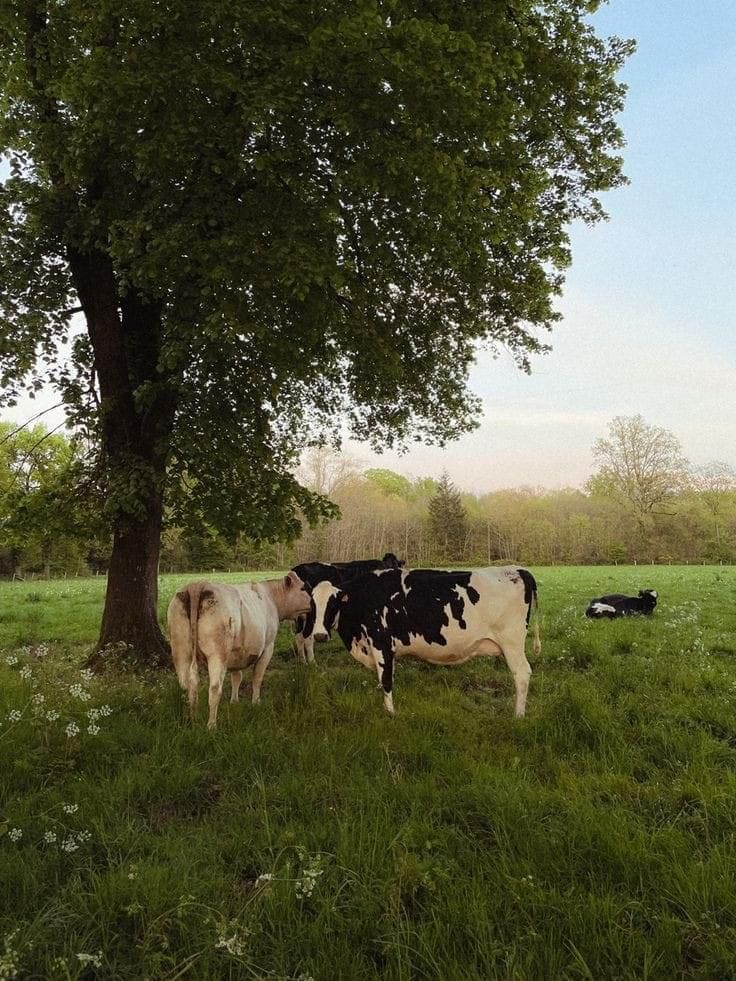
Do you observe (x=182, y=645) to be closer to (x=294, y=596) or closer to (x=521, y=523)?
(x=294, y=596)

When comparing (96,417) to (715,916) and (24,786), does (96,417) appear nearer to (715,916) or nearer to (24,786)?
(24,786)

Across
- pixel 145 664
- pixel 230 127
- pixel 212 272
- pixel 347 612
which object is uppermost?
pixel 230 127

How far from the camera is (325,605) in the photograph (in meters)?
7.89

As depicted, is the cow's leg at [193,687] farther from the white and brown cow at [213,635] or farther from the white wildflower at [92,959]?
the white wildflower at [92,959]

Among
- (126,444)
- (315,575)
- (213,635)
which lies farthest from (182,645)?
(315,575)

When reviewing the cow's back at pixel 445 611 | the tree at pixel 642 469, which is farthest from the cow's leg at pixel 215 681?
the tree at pixel 642 469

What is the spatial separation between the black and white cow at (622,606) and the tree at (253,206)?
7.80 m

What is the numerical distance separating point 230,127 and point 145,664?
7.63 meters

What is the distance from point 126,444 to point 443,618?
5.87 meters

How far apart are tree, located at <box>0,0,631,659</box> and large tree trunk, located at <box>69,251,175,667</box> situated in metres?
0.04

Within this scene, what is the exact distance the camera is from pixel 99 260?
962 centimetres

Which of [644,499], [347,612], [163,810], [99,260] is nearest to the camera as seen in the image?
[163,810]

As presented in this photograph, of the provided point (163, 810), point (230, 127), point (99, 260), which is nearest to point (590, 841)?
point (163, 810)

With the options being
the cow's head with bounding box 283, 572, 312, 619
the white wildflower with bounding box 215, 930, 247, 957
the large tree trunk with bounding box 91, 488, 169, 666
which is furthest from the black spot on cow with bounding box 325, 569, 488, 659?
the white wildflower with bounding box 215, 930, 247, 957
